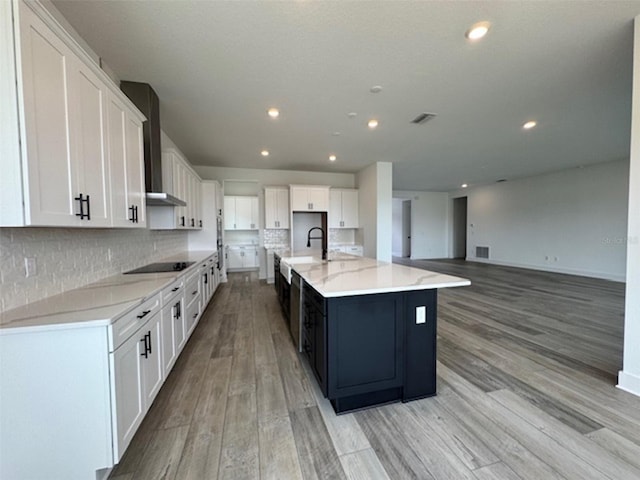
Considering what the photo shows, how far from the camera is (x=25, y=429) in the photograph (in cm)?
118

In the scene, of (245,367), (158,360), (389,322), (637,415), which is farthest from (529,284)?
(158,360)

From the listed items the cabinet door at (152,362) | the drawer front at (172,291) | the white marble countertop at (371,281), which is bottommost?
the cabinet door at (152,362)

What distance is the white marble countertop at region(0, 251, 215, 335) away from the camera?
3.96 ft

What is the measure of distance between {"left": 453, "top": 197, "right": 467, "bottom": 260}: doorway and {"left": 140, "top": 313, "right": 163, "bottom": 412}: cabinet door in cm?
1151

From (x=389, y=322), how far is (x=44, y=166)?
2211 mm

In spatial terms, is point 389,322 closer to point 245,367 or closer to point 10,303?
point 245,367

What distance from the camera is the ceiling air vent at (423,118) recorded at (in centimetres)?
354

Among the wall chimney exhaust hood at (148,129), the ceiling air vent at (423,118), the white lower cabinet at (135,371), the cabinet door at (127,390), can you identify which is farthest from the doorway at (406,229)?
the cabinet door at (127,390)

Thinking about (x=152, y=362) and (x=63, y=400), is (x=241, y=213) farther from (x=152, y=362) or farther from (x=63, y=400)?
(x=63, y=400)

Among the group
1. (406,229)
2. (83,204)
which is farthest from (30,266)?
(406,229)

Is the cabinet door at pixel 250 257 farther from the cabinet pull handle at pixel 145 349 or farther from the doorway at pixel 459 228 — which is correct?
the doorway at pixel 459 228

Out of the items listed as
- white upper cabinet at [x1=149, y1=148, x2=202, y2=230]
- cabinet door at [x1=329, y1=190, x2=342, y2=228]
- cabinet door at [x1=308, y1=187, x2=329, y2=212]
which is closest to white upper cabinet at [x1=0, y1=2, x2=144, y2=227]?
white upper cabinet at [x1=149, y1=148, x2=202, y2=230]

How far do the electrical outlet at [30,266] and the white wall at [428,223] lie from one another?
1014 cm

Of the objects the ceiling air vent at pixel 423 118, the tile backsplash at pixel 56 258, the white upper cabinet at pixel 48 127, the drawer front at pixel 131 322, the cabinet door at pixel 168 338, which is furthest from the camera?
the ceiling air vent at pixel 423 118
